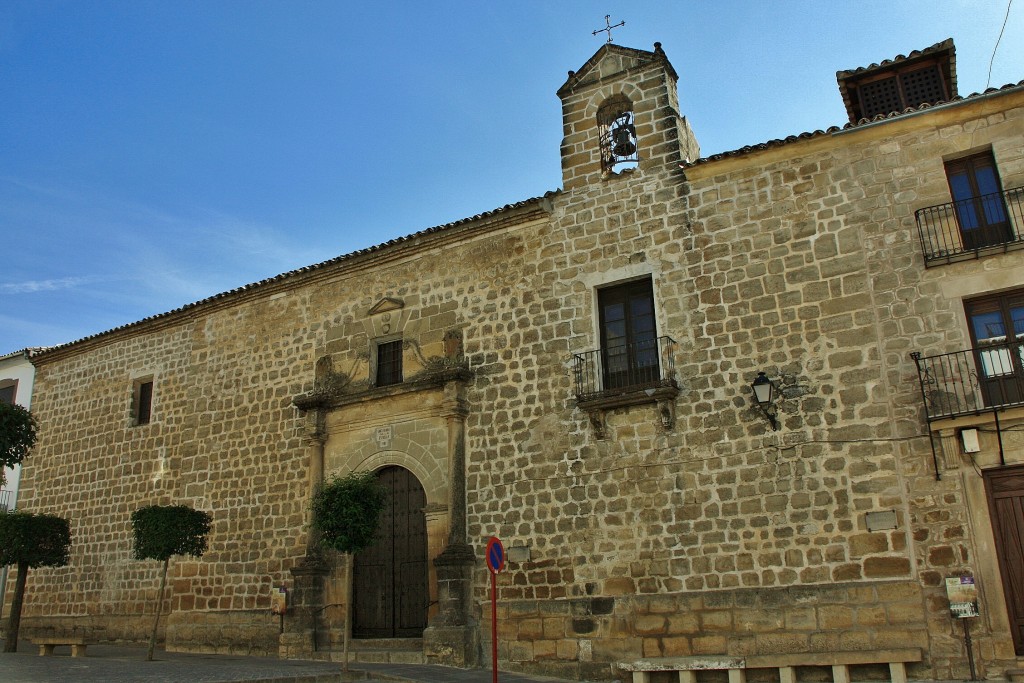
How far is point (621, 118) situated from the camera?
12.9 metres

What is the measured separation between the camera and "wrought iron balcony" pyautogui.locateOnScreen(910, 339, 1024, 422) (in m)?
9.48

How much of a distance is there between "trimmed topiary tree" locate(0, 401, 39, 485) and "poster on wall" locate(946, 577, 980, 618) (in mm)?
12055

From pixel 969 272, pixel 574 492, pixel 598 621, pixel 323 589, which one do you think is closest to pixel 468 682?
pixel 598 621

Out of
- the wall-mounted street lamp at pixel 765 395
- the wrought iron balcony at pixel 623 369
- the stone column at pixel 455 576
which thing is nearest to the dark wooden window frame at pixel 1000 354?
the wall-mounted street lamp at pixel 765 395

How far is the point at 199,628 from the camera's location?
1429 cm

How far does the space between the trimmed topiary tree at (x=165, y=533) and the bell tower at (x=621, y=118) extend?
781cm

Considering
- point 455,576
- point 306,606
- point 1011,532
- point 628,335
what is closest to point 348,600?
point 455,576

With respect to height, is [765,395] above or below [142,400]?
below

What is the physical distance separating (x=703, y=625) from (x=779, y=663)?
974mm

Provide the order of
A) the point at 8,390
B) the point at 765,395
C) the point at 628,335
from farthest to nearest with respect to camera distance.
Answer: the point at 8,390, the point at 628,335, the point at 765,395

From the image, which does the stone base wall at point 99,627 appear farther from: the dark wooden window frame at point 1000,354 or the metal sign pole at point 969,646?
the dark wooden window frame at point 1000,354

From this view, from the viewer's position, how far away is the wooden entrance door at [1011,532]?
29.5 feet

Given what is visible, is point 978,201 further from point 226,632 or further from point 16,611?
point 16,611

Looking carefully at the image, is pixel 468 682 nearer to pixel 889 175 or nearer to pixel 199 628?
pixel 199 628
